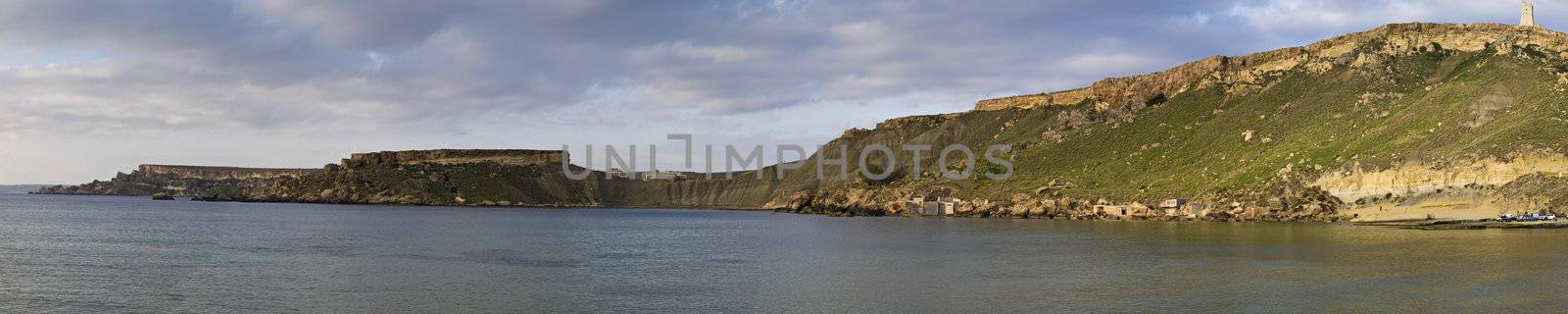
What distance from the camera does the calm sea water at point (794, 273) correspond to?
121ft

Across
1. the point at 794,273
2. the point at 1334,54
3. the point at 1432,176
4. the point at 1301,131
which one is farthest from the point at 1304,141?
the point at 794,273

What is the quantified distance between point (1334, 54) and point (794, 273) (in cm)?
11075

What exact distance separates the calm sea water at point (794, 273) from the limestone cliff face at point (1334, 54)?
5678 centimetres

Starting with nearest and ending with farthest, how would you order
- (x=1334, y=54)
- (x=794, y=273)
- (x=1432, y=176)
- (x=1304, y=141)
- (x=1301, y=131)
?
1. (x=794, y=273)
2. (x=1432, y=176)
3. (x=1304, y=141)
4. (x=1301, y=131)
5. (x=1334, y=54)

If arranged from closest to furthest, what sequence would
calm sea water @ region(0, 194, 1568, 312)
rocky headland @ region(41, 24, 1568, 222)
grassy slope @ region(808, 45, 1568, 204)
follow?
1. calm sea water @ region(0, 194, 1568, 312)
2. rocky headland @ region(41, 24, 1568, 222)
3. grassy slope @ region(808, 45, 1568, 204)

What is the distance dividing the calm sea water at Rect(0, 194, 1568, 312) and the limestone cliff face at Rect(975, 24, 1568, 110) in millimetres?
56778

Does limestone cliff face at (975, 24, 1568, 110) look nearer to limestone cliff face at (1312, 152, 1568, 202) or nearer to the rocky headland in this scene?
the rocky headland

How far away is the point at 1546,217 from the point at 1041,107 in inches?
3792

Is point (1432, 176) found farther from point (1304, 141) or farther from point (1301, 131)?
point (1301, 131)

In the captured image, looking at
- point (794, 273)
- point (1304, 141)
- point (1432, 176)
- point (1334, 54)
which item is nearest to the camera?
point (794, 273)

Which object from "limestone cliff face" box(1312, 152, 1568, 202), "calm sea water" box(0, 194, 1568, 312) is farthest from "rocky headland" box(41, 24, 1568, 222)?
"calm sea water" box(0, 194, 1568, 312)

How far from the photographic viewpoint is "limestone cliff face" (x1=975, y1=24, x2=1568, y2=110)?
12200 cm

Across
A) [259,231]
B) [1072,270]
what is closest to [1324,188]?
[1072,270]

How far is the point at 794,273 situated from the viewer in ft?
162
